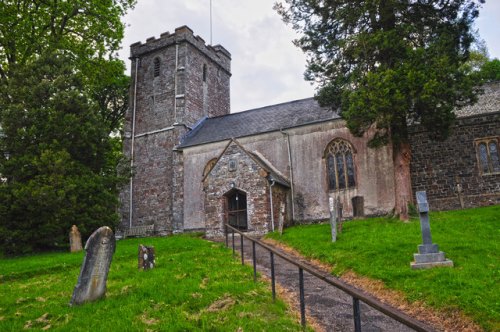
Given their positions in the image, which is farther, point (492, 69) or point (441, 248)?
point (492, 69)

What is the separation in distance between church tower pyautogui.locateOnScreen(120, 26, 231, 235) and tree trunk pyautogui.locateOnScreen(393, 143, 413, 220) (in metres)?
13.8

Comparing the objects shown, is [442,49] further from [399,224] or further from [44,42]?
[44,42]

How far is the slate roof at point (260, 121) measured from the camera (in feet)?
74.5

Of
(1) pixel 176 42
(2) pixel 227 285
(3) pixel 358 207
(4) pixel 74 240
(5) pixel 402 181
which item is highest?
(1) pixel 176 42

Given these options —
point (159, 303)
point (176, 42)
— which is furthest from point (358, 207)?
point (176, 42)

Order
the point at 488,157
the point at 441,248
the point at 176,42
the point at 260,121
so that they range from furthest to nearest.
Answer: the point at 176,42 → the point at 260,121 → the point at 488,157 → the point at 441,248

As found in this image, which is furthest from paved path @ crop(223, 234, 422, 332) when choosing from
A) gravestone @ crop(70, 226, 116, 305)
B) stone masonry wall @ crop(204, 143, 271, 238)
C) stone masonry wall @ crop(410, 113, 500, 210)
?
stone masonry wall @ crop(410, 113, 500, 210)

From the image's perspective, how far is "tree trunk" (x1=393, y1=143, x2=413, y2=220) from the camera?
15.4 m

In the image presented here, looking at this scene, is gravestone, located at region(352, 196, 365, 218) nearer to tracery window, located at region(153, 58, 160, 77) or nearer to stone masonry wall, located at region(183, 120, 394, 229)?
stone masonry wall, located at region(183, 120, 394, 229)

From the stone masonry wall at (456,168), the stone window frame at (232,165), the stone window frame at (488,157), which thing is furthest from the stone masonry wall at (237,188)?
the stone window frame at (488,157)

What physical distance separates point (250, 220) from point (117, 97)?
2219 centimetres

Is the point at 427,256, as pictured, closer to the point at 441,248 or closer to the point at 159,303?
the point at 441,248

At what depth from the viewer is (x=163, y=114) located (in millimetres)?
28188

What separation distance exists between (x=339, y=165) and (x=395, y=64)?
699cm
